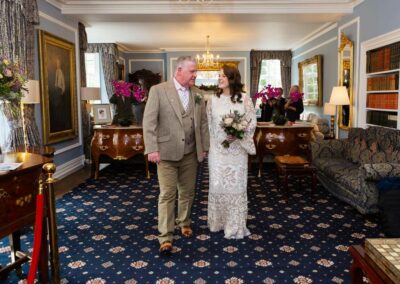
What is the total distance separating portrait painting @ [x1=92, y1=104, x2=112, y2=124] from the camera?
8.20 m

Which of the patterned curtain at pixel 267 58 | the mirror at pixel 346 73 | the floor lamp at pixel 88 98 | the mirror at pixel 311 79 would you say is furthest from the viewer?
the patterned curtain at pixel 267 58

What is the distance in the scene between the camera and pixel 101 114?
27.1ft

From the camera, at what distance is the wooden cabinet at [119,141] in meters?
6.18

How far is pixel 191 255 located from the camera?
10.5 ft

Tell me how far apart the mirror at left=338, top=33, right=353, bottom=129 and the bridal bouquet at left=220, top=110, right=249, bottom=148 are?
409cm

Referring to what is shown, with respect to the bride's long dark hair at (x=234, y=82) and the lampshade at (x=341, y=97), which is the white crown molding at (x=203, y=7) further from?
the bride's long dark hair at (x=234, y=82)

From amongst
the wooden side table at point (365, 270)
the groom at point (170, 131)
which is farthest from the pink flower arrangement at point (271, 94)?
the wooden side table at point (365, 270)

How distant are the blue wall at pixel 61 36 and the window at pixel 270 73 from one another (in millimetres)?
7624

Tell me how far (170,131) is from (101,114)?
17.7 feet

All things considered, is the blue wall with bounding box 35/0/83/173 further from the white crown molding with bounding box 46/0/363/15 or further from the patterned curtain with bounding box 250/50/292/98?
the patterned curtain with bounding box 250/50/292/98

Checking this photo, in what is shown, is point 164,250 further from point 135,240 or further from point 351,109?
point 351,109

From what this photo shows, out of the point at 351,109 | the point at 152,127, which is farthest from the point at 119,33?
the point at 152,127

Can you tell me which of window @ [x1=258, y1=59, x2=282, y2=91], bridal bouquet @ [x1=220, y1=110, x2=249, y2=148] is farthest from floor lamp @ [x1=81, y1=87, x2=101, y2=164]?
window @ [x1=258, y1=59, x2=282, y2=91]

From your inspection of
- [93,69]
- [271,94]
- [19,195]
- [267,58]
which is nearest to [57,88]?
[271,94]
